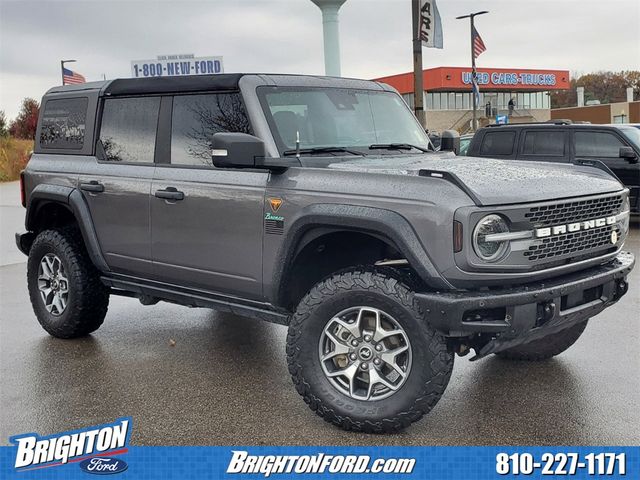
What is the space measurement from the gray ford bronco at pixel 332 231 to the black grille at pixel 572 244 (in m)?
0.01

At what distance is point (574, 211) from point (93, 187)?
11.4 ft

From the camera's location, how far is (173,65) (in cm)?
1745

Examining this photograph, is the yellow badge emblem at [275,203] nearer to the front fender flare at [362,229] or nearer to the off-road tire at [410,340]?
the front fender flare at [362,229]

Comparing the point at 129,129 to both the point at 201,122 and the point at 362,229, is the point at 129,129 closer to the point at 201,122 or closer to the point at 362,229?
the point at 201,122

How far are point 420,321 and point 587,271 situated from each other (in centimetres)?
115

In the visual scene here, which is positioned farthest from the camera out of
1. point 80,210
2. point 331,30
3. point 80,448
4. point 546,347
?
point 331,30

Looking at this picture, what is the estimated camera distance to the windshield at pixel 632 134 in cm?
1231

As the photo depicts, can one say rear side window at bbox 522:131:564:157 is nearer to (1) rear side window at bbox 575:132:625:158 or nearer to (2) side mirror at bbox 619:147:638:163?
(1) rear side window at bbox 575:132:625:158

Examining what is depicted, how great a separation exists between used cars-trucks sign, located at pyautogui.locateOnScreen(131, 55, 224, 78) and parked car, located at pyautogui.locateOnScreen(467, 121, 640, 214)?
20.3 ft

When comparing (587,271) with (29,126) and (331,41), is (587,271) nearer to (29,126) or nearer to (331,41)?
(331,41)

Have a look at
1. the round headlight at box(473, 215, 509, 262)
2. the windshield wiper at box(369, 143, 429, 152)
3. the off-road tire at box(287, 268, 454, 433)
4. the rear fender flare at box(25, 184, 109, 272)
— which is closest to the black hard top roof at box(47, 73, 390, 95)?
the windshield wiper at box(369, 143, 429, 152)

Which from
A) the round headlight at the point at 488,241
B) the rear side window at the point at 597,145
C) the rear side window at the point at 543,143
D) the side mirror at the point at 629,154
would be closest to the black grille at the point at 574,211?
the round headlight at the point at 488,241

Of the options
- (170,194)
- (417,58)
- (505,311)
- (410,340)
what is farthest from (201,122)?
(417,58)

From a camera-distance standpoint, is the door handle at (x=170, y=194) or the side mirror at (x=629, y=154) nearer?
the door handle at (x=170, y=194)
